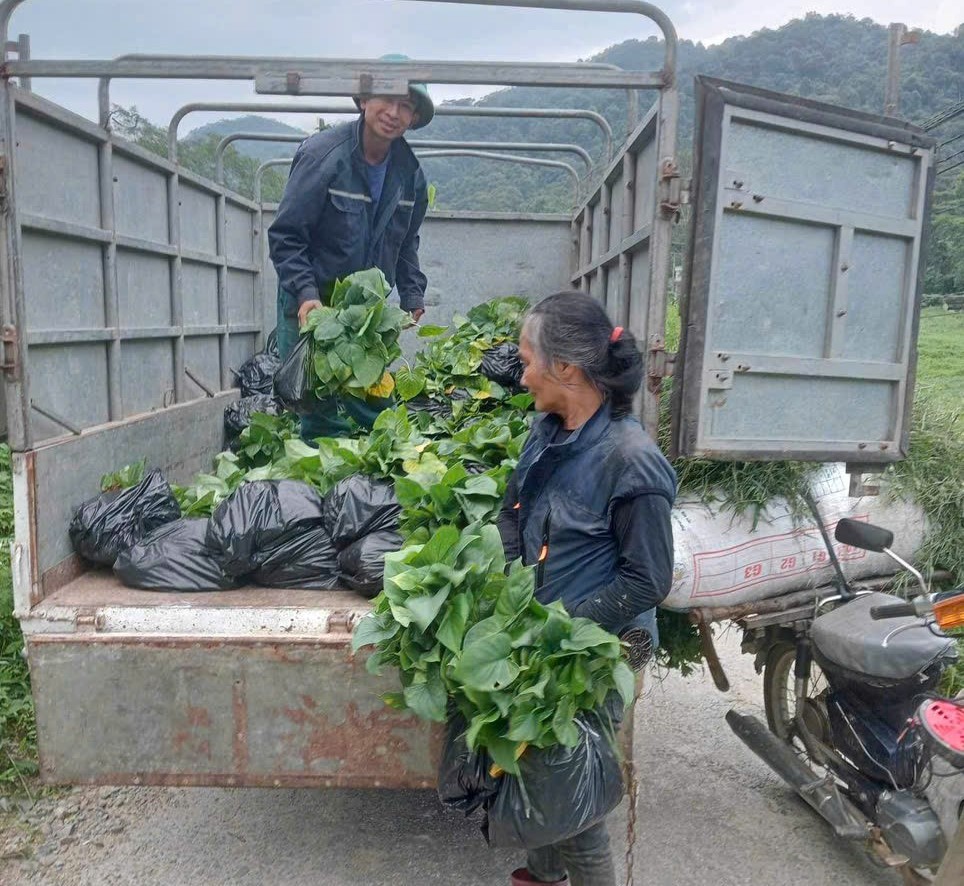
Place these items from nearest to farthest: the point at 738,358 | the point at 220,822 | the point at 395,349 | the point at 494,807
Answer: the point at 494,807, the point at 738,358, the point at 220,822, the point at 395,349

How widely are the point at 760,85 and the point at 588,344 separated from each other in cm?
152

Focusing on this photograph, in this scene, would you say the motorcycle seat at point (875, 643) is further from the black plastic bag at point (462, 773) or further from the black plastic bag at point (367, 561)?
the black plastic bag at point (367, 561)

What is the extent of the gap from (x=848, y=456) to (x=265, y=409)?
3.15 metres

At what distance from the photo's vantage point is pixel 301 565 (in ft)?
9.77

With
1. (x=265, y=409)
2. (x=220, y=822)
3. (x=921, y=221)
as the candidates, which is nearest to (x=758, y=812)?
(x=220, y=822)

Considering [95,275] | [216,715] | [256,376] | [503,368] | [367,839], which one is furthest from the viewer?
[256,376]

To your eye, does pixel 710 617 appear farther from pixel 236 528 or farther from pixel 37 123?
pixel 37 123

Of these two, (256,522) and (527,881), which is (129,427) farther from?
(527,881)

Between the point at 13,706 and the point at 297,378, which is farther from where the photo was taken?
the point at 297,378

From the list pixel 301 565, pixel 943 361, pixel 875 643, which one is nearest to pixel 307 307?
pixel 301 565

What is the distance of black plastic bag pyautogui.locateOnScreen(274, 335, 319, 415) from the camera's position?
3.87 metres

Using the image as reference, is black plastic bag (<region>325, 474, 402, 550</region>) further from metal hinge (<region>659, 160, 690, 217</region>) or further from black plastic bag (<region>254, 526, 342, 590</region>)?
metal hinge (<region>659, 160, 690, 217</region>)

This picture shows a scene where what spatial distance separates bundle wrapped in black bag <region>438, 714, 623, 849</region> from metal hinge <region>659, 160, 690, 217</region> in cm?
154

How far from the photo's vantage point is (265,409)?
5.01m
